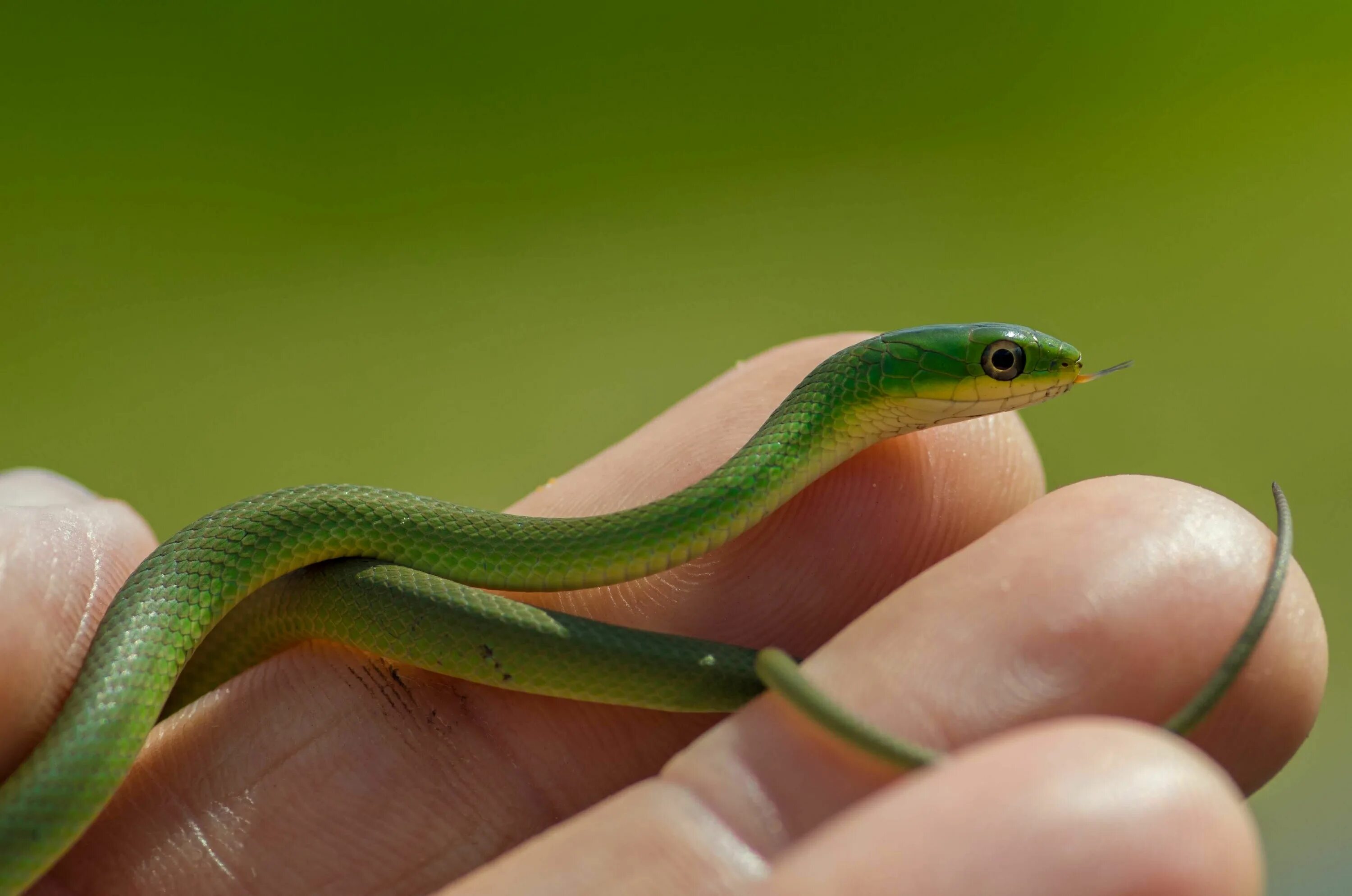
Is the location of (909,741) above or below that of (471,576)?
below

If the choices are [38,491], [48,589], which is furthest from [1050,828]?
[38,491]

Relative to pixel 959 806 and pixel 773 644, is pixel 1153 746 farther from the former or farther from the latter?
pixel 773 644

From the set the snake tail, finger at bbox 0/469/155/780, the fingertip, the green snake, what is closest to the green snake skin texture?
the green snake

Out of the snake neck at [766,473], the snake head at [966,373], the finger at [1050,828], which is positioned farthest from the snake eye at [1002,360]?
the finger at [1050,828]

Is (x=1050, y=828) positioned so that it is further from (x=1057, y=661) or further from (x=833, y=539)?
(x=833, y=539)

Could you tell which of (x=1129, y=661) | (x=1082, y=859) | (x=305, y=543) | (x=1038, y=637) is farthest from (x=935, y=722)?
(x=305, y=543)

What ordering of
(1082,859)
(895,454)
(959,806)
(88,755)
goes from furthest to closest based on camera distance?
(895,454) < (88,755) < (959,806) < (1082,859)
